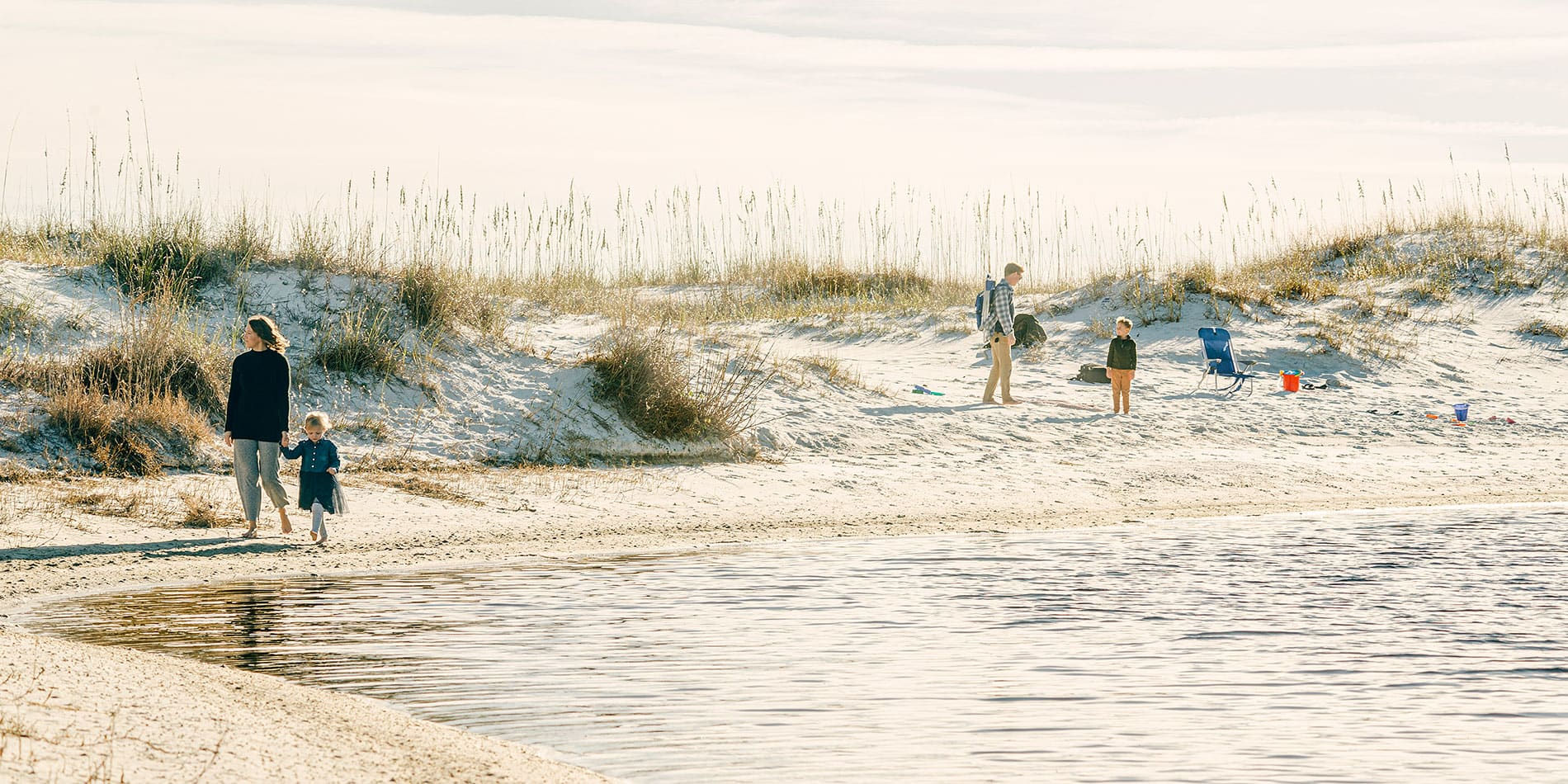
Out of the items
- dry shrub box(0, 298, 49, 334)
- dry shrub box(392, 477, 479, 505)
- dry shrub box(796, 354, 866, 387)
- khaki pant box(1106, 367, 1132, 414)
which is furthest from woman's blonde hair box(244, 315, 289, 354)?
khaki pant box(1106, 367, 1132, 414)

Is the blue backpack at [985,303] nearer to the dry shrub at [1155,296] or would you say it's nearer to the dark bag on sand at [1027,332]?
the dark bag on sand at [1027,332]

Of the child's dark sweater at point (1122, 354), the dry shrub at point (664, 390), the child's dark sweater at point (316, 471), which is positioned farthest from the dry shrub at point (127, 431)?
the child's dark sweater at point (1122, 354)

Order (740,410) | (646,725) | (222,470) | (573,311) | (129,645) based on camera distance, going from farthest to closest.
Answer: (573,311) → (740,410) → (222,470) → (129,645) → (646,725)

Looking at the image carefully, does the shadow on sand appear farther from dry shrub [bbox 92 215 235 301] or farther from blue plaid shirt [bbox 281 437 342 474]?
dry shrub [bbox 92 215 235 301]

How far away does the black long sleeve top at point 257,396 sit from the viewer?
1162cm

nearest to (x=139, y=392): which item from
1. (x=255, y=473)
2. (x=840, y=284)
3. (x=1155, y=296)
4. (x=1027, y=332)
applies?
(x=255, y=473)

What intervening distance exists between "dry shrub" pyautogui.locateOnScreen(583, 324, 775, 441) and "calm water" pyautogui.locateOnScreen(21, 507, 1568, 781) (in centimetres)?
442

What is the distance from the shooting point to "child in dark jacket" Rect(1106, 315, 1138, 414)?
63.4 feet

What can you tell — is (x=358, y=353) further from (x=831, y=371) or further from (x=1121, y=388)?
(x=1121, y=388)

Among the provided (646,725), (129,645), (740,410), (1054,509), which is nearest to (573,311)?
(740,410)

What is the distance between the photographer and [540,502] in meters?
13.9

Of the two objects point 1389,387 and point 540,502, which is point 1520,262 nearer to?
point 1389,387

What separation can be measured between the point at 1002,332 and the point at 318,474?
10.1 meters

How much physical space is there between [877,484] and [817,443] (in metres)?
1.88
